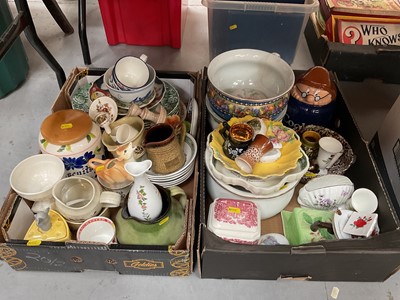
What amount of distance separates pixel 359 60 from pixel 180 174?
0.74m

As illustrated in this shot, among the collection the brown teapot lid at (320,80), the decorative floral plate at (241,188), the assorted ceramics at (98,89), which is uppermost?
the brown teapot lid at (320,80)

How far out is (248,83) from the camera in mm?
1074

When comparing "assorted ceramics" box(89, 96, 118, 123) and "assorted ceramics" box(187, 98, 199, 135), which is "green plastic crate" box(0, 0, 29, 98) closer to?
"assorted ceramics" box(89, 96, 118, 123)

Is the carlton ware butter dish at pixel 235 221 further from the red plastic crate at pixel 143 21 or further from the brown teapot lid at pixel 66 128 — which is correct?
the red plastic crate at pixel 143 21

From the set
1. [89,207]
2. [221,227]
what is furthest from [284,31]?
[89,207]

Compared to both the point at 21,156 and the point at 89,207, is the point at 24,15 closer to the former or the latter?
the point at 21,156

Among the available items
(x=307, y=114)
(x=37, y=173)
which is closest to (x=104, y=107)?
(x=37, y=173)

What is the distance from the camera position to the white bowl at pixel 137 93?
0.97 meters

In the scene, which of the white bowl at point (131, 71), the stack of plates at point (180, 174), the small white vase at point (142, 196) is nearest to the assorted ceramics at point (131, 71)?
the white bowl at point (131, 71)

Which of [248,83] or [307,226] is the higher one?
[248,83]

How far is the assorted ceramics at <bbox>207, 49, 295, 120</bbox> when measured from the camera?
0.92 m

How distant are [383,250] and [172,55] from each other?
107 centimetres

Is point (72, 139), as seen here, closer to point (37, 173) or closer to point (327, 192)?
point (37, 173)

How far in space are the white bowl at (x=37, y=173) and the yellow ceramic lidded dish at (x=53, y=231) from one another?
0.21 feet
